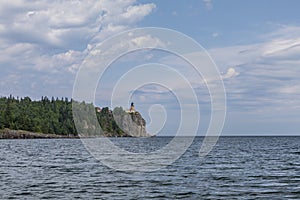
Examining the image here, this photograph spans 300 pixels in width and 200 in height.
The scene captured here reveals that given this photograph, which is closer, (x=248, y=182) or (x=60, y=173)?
(x=248, y=182)

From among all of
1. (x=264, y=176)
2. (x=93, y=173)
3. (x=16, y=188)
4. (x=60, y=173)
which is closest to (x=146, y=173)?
(x=93, y=173)

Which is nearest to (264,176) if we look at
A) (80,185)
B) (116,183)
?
(116,183)

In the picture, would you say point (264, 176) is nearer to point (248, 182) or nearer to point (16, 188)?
point (248, 182)

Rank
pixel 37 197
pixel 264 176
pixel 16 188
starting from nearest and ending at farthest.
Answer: pixel 37 197 → pixel 16 188 → pixel 264 176

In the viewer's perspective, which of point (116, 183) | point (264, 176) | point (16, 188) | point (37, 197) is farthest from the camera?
point (264, 176)

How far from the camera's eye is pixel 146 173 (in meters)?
52.9

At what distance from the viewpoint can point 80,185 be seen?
139 feet

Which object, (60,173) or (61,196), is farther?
(60,173)

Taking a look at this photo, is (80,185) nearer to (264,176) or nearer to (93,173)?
(93,173)

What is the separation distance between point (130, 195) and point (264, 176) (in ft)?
67.9

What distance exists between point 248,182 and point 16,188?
21.9m

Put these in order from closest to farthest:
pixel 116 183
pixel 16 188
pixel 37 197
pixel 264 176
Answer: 1. pixel 37 197
2. pixel 16 188
3. pixel 116 183
4. pixel 264 176

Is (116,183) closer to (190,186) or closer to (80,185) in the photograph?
(80,185)

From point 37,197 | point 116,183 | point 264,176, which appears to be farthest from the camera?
point 264,176
